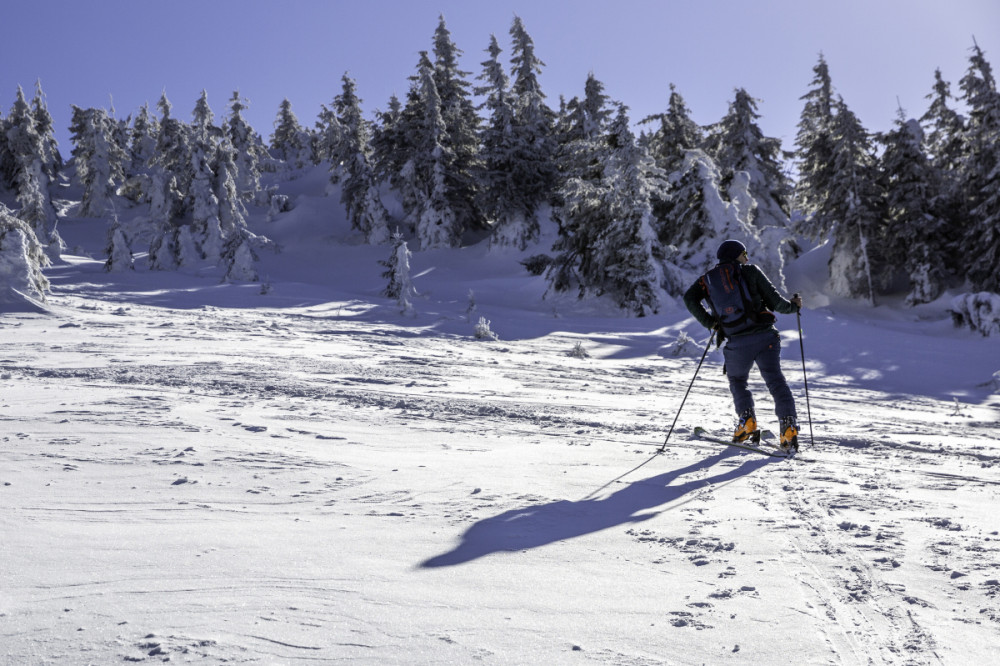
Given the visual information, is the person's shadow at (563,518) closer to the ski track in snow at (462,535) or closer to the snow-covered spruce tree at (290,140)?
the ski track in snow at (462,535)

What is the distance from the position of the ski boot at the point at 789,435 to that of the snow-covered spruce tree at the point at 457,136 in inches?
1282

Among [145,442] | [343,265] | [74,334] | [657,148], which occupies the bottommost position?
[145,442]

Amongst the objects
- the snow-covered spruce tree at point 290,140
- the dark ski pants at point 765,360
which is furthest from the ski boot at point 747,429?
the snow-covered spruce tree at point 290,140

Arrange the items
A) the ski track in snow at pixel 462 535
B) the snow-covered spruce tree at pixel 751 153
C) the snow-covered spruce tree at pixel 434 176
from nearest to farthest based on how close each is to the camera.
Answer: the ski track in snow at pixel 462 535, the snow-covered spruce tree at pixel 751 153, the snow-covered spruce tree at pixel 434 176

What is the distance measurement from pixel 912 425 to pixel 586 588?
260 inches

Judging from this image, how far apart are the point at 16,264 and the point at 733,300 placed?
13914mm

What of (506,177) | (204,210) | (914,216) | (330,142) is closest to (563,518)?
(914,216)

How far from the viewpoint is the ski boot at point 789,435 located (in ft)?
18.7

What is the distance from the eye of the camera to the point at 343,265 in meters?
36.3

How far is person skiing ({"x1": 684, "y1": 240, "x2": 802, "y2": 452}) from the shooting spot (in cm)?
584

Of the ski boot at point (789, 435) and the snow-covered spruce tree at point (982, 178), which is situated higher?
the snow-covered spruce tree at point (982, 178)

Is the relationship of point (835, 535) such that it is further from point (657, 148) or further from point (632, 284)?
point (657, 148)

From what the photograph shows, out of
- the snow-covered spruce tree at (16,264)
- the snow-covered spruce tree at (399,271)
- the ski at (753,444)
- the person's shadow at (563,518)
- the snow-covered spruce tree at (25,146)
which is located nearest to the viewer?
the person's shadow at (563,518)

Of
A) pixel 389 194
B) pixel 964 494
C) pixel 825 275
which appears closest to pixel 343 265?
pixel 389 194
